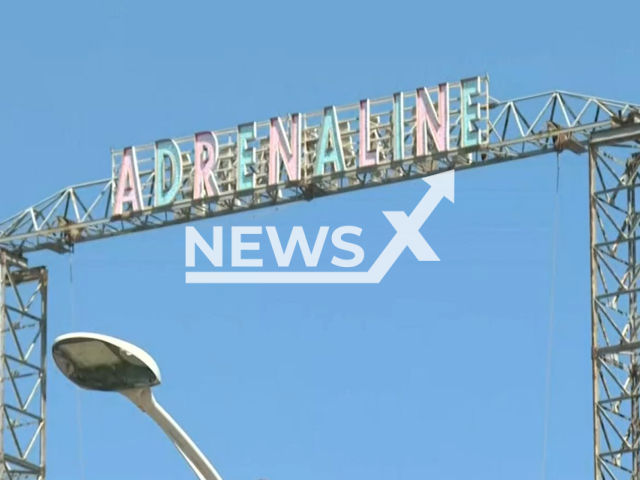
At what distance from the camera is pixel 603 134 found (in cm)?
6612

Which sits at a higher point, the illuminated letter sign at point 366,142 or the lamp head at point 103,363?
the illuminated letter sign at point 366,142

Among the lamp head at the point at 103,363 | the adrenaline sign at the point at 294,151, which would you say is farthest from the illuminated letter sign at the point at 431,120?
the lamp head at the point at 103,363

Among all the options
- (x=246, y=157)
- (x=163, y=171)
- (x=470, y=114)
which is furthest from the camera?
→ (x=163, y=171)

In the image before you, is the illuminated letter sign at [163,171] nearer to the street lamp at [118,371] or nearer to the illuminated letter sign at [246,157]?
the illuminated letter sign at [246,157]

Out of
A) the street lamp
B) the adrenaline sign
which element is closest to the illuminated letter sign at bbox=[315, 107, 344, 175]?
the adrenaline sign

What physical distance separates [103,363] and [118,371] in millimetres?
321

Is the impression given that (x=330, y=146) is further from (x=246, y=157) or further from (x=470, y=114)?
(x=470, y=114)

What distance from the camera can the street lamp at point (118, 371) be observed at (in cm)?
3978

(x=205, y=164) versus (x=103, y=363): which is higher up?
(x=205, y=164)

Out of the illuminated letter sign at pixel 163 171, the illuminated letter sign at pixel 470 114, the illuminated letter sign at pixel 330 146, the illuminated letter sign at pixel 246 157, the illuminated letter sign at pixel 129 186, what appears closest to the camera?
the illuminated letter sign at pixel 470 114

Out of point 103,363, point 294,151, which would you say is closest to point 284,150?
point 294,151

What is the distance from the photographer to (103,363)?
41156mm

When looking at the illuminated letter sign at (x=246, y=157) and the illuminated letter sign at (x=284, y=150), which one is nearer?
the illuminated letter sign at (x=284, y=150)

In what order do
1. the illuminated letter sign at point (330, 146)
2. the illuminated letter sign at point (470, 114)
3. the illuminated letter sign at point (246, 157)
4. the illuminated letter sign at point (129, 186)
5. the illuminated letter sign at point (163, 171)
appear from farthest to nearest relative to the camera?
the illuminated letter sign at point (129, 186), the illuminated letter sign at point (163, 171), the illuminated letter sign at point (246, 157), the illuminated letter sign at point (330, 146), the illuminated letter sign at point (470, 114)
